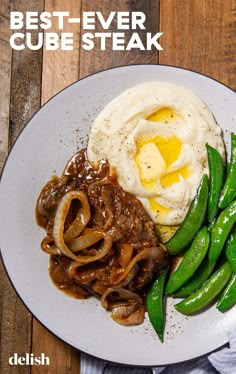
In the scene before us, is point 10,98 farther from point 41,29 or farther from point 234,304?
point 234,304

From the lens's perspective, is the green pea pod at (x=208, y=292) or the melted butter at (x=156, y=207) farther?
the melted butter at (x=156, y=207)

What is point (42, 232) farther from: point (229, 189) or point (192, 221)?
point (229, 189)

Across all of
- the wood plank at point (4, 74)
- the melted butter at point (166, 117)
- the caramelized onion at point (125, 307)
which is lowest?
the caramelized onion at point (125, 307)

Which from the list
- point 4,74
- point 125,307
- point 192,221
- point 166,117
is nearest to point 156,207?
point 192,221

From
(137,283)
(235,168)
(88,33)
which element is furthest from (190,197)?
(88,33)

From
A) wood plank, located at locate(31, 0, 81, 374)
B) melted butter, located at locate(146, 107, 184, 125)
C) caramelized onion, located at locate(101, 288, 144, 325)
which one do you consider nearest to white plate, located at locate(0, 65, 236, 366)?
caramelized onion, located at locate(101, 288, 144, 325)

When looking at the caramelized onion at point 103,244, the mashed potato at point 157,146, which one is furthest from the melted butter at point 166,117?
the caramelized onion at point 103,244

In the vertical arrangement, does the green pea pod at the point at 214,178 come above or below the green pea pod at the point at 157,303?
above

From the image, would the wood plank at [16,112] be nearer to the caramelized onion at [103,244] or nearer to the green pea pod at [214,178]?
the caramelized onion at [103,244]
